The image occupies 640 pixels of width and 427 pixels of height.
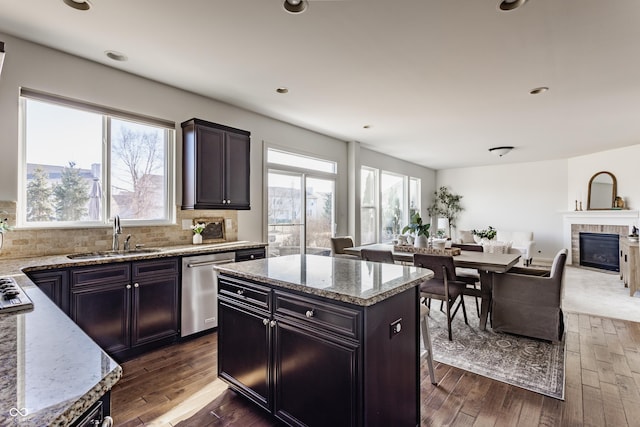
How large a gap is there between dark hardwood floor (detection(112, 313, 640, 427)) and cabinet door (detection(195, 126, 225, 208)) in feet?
5.22

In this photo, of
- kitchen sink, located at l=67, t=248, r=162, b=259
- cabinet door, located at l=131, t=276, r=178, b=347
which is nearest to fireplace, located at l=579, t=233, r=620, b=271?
cabinet door, located at l=131, t=276, r=178, b=347

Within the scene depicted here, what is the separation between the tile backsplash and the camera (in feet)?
8.63

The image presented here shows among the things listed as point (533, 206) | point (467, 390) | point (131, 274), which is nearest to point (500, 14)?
point (467, 390)

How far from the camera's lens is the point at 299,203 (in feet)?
17.5

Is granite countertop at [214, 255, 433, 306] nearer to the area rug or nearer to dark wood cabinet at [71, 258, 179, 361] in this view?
dark wood cabinet at [71, 258, 179, 361]

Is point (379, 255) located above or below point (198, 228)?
below

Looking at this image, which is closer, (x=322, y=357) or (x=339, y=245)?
(x=322, y=357)

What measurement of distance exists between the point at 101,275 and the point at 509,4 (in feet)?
11.9

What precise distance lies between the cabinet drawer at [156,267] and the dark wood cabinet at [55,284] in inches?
19.5

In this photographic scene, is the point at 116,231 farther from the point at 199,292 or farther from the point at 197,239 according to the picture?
the point at 199,292

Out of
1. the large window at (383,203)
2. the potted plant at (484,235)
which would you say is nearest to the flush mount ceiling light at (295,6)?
the large window at (383,203)

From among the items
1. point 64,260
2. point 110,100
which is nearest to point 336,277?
point 64,260

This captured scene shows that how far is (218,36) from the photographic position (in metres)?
2.57

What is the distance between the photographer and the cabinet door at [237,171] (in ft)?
12.5
